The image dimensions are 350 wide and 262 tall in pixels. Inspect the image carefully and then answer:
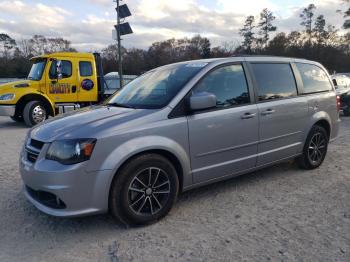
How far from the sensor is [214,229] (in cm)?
358

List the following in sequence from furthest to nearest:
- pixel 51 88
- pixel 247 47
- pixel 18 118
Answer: pixel 247 47
pixel 18 118
pixel 51 88

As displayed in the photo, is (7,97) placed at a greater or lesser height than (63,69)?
lesser

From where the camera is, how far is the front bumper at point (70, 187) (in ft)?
10.7

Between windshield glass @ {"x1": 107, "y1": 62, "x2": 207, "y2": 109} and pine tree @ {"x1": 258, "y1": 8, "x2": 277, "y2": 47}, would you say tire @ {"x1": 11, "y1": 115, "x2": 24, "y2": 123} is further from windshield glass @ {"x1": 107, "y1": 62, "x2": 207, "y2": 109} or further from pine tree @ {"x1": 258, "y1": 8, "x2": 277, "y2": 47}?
pine tree @ {"x1": 258, "y1": 8, "x2": 277, "y2": 47}

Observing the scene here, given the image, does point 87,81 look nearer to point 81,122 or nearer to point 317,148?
point 317,148

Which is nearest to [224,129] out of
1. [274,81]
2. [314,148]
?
[274,81]

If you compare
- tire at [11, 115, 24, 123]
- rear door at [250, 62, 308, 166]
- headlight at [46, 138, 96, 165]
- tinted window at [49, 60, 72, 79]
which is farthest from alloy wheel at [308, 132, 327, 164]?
tire at [11, 115, 24, 123]

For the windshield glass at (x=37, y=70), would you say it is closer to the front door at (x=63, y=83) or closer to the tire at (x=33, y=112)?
A: the front door at (x=63, y=83)

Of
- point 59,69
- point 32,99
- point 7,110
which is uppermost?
point 59,69

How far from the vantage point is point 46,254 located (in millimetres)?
3176

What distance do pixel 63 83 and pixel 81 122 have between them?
8343 millimetres

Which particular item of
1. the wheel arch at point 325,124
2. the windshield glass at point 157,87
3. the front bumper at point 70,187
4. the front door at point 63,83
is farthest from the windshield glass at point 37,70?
the wheel arch at point 325,124

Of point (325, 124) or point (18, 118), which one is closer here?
point (325, 124)

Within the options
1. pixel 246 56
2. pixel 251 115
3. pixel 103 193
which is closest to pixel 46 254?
pixel 103 193
